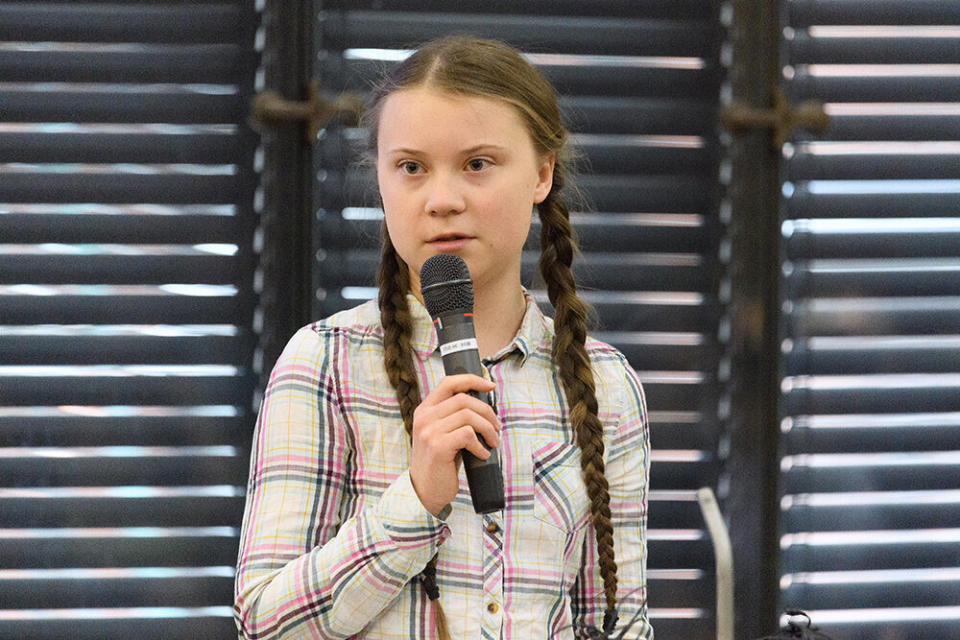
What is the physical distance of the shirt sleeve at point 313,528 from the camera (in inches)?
40.9

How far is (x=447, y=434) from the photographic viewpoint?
97cm

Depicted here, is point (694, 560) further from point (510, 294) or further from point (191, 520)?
point (510, 294)

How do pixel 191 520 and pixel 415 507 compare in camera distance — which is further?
pixel 191 520

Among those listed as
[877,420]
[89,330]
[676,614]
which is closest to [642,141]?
[877,420]

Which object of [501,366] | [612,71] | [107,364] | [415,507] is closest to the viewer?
[415,507]

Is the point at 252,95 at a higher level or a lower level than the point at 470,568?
higher

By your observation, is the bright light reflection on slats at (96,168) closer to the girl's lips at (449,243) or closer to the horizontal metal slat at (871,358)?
the girl's lips at (449,243)

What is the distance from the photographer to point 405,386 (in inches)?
46.1

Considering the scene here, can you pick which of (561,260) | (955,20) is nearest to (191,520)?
(561,260)

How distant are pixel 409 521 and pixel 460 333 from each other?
7.7 inches

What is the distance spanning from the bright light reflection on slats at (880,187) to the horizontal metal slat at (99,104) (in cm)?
152

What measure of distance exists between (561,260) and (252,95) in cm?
125

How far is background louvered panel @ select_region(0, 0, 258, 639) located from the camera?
227cm

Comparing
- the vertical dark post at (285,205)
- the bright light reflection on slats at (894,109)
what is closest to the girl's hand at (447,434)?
the vertical dark post at (285,205)
